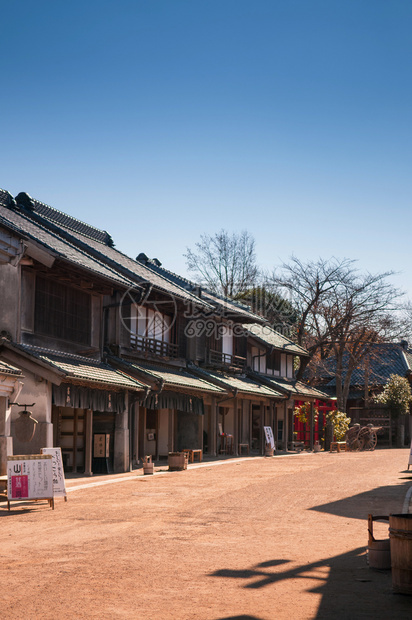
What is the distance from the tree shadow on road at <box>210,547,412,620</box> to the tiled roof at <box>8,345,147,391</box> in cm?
1122

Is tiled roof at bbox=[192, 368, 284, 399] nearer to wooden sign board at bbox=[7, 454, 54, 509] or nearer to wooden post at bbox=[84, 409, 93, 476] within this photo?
wooden post at bbox=[84, 409, 93, 476]

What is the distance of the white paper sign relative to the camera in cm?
1334

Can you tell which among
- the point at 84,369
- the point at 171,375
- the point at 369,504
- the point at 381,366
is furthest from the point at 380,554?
the point at 381,366

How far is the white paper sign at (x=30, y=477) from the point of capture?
13336 mm

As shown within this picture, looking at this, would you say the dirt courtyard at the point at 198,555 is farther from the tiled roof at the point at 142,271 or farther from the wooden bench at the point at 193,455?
the tiled roof at the point at 142,271

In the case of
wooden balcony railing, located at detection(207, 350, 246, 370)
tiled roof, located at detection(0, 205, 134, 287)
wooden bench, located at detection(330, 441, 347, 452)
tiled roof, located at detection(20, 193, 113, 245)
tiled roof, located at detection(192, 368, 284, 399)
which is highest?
tiled roof, located at detection(20, 193, 113, 245)

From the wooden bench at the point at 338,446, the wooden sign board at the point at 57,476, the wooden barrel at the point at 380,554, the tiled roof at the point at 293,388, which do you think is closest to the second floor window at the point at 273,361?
the tiled roof at the point at 293,388

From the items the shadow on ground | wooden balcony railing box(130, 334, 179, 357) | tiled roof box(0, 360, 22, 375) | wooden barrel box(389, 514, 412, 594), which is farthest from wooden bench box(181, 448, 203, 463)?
wooden barrel box(389, 514, 412, 594)

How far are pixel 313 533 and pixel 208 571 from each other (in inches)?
123

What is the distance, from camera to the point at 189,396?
28250 millimetres

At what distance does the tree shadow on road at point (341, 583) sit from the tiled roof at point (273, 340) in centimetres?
3060

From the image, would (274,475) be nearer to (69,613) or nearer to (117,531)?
(117,531)

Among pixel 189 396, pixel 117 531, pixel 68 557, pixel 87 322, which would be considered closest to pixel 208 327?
pixel 189 396

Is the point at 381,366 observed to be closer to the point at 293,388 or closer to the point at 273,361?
the point at 273,361
